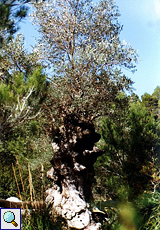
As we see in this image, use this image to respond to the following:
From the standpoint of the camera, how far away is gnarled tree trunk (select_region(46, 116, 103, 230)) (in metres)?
5.45

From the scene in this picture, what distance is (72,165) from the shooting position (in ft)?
18.9

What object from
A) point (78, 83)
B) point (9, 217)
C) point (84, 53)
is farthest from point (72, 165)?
point (9, 217)

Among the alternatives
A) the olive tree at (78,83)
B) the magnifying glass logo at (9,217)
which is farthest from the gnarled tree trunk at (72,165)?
the magnifying glass logo at (9,217)

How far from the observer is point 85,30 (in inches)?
253

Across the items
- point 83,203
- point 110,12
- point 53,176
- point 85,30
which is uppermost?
point 110,12

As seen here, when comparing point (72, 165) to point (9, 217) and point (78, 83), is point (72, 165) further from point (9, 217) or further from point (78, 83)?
point (9, 217)

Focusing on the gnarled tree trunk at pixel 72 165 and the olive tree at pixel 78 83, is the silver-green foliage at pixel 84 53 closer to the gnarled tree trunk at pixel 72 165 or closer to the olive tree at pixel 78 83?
the olive tree at pixel 78 83

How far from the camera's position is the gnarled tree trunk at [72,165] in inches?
215

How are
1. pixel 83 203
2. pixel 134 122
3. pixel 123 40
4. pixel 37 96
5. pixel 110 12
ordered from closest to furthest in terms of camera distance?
pixel 37 96, pixel 83 203, pixel 123 40, pixel 110 12, pixel 134 122

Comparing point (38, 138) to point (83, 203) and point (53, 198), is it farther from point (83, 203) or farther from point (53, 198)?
point (83, 203)

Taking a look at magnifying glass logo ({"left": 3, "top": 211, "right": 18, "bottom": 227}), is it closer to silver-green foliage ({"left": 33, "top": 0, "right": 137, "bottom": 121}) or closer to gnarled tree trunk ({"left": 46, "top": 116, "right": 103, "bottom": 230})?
gnarled tree trunk ({"left": 46, "top": 116, "right": 103, "bottom": 230})

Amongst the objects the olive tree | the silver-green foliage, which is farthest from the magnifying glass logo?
the silver-green foliage

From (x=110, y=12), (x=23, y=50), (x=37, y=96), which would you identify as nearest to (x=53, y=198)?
(x=37, y=96)

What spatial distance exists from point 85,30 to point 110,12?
3.15 feet
